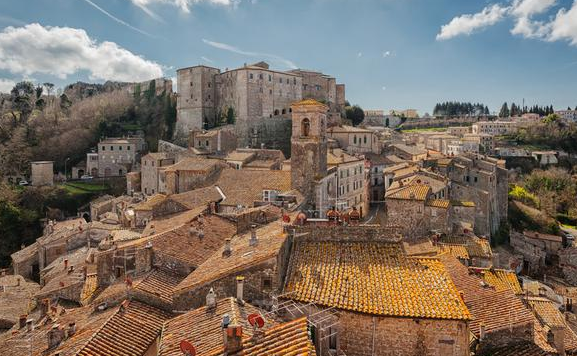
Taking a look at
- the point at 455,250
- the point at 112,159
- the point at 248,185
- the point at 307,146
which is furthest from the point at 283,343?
the point at 112,159

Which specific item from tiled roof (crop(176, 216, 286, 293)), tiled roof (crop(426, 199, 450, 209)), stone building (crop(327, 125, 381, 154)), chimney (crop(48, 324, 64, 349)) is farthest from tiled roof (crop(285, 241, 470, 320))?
stone building (crop(327, 125, 381, 154))

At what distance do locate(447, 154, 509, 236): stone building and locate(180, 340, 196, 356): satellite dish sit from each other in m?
37.4

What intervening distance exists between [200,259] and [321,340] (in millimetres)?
8457

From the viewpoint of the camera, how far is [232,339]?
854 centimetres

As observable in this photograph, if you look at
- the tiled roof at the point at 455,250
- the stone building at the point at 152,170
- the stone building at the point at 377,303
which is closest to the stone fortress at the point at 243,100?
the stone building at the point at 152,170

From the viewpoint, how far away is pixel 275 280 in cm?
1188

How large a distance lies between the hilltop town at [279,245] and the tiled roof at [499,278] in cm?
17

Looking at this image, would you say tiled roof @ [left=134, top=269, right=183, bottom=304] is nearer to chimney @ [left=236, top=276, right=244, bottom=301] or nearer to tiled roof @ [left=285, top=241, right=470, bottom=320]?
chimney @ [left=236, top=276, right=244, bottom=301]

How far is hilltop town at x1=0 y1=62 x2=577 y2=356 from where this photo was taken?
431 inches

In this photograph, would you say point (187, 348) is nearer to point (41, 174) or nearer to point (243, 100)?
point (41, 174)

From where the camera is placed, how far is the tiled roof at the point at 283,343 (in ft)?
27.1

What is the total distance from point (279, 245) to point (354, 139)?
5129 centimetres

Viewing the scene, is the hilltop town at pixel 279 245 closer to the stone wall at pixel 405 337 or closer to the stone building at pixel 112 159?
the stone wall at pixel 405 337

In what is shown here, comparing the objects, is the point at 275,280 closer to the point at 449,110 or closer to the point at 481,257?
the point at 481,257
